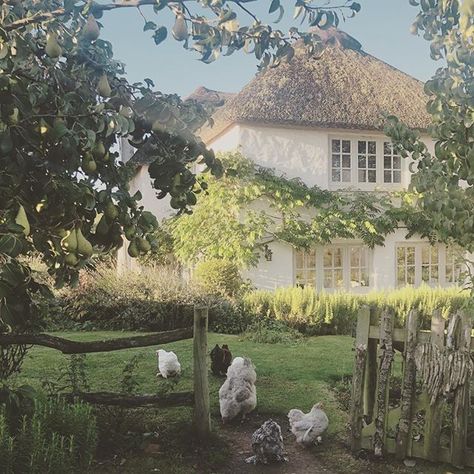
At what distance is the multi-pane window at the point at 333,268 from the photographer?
1346cm

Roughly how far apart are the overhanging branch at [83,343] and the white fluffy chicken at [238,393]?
2.75 feet

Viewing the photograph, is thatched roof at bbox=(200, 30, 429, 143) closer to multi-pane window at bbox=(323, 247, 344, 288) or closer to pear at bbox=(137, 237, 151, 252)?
→ multi-pane window at bbox=(323, 247, 344, 288)

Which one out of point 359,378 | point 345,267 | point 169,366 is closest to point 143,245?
point 359,378

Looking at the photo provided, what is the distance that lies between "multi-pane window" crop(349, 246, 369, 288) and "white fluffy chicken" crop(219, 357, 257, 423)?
9.29 meters

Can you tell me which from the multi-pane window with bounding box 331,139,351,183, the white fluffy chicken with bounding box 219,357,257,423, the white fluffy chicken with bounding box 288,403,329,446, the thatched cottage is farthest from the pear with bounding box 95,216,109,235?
the multi-pane window with bounding box 331,139,351,183

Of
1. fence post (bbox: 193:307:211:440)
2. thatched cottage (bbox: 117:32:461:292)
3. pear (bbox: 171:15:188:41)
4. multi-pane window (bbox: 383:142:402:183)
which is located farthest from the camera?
multi-pane window (bbox: 383:142:402:183)

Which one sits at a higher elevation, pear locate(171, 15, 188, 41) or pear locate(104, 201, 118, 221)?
pear locate(171, 15, 188, 41)

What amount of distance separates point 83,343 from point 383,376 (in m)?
2.11

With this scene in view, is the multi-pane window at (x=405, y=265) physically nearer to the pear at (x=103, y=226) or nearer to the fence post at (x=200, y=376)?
the fence post at (x=200, y=376)

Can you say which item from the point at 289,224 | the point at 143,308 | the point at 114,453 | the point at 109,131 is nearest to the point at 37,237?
the point at 109,131

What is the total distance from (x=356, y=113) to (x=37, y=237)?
1239 centimetres

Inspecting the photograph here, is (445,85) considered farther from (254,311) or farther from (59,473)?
(254,311)

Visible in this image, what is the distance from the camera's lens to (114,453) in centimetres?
388

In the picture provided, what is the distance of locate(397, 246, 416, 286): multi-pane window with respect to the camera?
13922 millimetres
